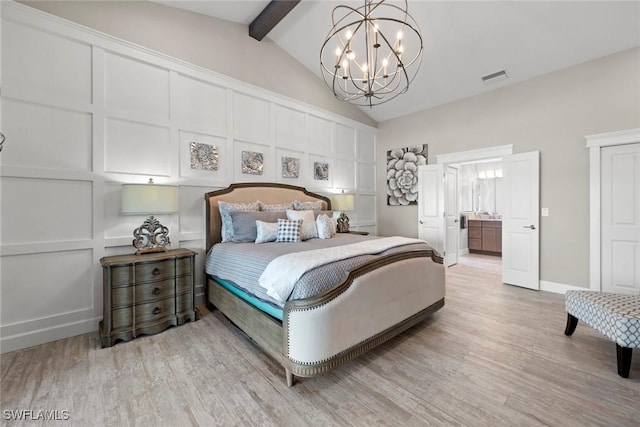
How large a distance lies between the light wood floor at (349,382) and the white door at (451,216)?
2692mm

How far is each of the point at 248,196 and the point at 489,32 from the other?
3.91 metres

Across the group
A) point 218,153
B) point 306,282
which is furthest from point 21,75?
point 306,282

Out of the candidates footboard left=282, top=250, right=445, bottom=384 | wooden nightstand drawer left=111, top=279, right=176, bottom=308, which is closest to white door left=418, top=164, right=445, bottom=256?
footboard left=282, top=250, right=445, bottom=384

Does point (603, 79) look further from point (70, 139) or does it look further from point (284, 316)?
point (70, 139)

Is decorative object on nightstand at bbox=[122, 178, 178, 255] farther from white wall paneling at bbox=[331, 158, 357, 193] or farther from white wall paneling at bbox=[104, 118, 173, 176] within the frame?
white wall paneling at bbox=[331, 158, 357, 193]

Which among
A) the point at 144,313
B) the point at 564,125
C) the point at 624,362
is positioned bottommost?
the point at 624,362

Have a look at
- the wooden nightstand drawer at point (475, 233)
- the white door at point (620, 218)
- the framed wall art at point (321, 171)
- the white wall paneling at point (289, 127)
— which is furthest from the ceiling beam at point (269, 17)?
the wooden nightstand drawer at point (475, 233)

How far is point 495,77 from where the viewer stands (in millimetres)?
4117

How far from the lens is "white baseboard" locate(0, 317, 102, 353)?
2.28 m

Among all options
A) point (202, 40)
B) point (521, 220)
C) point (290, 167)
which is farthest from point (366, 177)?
point (202, 40)

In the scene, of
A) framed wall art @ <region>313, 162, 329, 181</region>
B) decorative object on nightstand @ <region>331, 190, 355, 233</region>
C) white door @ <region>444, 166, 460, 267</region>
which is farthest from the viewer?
white door @ <region>444, 166, 460, 267</region>

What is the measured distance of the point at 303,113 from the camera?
15.2 ft

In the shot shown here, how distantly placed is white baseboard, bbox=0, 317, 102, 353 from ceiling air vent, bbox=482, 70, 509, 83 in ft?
20.0

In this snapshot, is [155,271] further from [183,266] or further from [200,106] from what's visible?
[200,106]
